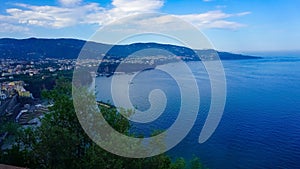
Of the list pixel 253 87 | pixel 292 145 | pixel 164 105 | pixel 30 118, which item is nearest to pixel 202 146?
pixel 292 145

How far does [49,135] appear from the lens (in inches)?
126

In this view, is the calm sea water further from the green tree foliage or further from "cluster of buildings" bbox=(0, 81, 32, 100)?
"cluster of buildings" bbox=(0, 81, 32, 100)

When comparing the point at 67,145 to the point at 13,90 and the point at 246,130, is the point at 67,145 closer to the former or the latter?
the point at 246,130

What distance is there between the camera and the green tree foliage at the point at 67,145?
2978 mm

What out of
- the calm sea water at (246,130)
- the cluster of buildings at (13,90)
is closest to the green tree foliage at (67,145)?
the calm sea water at (246,130)

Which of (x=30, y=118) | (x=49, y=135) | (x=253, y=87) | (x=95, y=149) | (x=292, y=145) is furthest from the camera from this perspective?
(x=253, y=87)

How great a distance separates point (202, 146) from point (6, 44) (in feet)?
147

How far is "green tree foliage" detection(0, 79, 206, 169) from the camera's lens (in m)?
2.98

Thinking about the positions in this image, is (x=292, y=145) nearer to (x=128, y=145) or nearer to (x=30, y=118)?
(x=128, y=145)

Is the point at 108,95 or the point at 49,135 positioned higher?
the point at 49,135

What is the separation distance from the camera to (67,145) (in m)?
3.21

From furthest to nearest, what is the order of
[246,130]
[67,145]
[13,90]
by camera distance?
[13,90]
[246,130]
[67,145]

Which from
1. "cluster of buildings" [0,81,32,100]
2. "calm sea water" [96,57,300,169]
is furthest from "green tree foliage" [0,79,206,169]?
"cluster of buildings" [0,81,32,100]

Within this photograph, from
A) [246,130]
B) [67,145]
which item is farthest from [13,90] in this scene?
[67,145]
